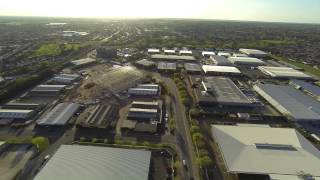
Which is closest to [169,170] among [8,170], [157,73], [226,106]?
[8,170]

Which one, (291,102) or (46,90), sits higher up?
(46,90)

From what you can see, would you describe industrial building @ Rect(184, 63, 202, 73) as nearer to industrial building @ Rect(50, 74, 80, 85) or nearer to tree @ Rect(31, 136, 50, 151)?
industrial building @ Rect(50, 74, 80, 85)

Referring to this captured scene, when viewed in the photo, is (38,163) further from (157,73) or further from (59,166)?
(157,73)

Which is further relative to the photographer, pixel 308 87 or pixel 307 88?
pixel 308 87

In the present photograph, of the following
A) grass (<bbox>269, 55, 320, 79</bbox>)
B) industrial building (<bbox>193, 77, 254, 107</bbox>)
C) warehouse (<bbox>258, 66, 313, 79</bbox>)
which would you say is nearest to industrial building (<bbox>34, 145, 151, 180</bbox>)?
industrial building (<bbox>193, 77, 254, 107</bbox>)

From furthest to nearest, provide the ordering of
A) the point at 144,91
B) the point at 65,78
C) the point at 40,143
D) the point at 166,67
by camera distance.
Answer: the point at 166,67 → the point at 65,78 → the point at 144,91 → the point at 40,143

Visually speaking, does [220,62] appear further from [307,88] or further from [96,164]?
[96,164]

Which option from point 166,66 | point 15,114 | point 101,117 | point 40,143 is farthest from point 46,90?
point 166,66
